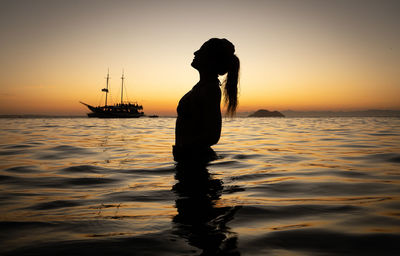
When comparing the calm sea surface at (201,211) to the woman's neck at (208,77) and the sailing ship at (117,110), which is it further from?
the sailing ship at (117,110)

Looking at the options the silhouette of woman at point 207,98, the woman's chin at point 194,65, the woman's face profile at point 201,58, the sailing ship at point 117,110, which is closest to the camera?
the silhouette of woman at point 207,98

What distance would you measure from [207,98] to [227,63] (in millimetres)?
609

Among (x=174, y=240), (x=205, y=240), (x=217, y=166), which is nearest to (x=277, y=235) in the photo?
(x=205, y=240)

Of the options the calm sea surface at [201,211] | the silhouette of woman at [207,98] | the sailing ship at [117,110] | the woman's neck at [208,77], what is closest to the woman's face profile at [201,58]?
the silhouette of woman at [207,98]

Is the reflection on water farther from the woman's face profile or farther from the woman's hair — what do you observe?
the woman's face profile

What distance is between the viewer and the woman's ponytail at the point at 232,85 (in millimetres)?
3959

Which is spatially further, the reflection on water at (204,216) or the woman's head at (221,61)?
the woman's head at (221,61)

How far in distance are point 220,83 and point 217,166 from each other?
5.55ft

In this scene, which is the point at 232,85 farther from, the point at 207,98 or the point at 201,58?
the point at 201,58

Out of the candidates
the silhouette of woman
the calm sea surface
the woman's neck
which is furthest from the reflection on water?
the woman's neck

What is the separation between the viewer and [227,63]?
3904 millimetres

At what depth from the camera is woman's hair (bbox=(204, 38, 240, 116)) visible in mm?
3898

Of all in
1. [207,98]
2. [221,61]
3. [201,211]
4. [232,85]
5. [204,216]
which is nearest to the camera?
[204,216]

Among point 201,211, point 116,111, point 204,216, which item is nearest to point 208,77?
point 201,211
